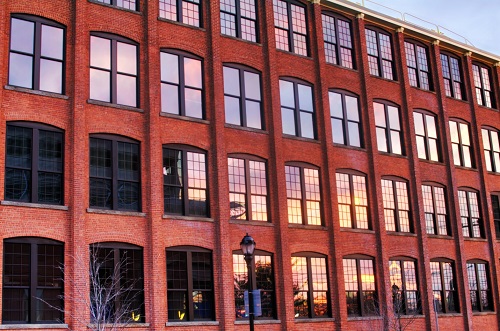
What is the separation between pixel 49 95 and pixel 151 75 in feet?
14.4

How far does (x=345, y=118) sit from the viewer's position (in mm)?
35469

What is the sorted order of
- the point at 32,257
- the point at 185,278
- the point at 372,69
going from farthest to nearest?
the point at 372,69 → the point at 185,278 → the point at 32,257

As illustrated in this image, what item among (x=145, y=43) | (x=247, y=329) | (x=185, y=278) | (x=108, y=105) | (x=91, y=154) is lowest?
(x=247, y=329)

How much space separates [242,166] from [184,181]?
3.16 metres

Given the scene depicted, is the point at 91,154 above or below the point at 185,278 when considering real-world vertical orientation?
above

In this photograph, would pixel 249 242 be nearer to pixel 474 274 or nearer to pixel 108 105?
pixel 108 105

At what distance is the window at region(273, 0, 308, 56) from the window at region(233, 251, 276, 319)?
1030 cm

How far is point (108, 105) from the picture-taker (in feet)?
89.4

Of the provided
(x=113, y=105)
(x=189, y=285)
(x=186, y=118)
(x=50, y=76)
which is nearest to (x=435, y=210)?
(x=186, y=118)

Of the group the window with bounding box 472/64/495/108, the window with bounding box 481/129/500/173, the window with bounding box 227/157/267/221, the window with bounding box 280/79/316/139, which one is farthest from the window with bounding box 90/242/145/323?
the window with bounding box 472/64/495/108

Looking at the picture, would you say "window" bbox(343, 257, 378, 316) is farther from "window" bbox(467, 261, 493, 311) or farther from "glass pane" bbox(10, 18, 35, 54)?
"glass pane" bbox(10, 18, 35, 54)

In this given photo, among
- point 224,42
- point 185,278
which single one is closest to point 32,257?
point 185,278

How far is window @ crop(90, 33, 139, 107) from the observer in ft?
90.3

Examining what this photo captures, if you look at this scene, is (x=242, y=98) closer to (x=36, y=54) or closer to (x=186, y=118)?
(x=186, y=118)
